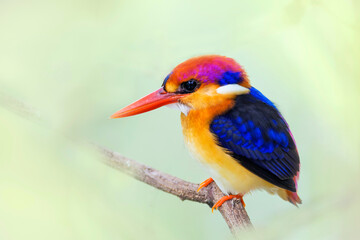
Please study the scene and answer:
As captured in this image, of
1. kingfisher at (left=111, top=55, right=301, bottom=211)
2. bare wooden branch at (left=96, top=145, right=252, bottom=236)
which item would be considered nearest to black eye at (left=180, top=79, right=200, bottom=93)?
kingfisher at (left=111, top=55, right=301, bottom=211)

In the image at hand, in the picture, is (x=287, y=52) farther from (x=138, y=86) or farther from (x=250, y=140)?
(x=138, y=86)

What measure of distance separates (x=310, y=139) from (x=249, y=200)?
0.56 ft

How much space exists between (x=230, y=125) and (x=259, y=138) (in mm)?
64

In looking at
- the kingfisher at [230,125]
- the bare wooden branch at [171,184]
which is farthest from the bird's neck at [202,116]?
the bare wooden branch at [171,184]

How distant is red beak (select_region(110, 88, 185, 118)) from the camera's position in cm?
83

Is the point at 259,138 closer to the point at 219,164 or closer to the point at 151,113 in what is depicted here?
the point at 219,164

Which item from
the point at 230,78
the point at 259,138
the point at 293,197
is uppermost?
the point at 230,78

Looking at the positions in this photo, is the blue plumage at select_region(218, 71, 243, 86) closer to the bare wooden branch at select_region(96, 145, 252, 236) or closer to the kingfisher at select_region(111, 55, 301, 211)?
the kingfisher at select_region(111, 55, 301, 211)

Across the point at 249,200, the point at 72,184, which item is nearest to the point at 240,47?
the point at 249,200

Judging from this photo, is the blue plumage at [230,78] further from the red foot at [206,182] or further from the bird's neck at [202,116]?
the red foot at [206,182]

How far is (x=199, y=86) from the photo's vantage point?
2.73 feet

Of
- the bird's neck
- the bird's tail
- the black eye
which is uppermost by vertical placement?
the black eye

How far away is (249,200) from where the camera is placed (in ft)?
2.84

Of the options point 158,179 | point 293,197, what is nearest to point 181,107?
point 158,179
